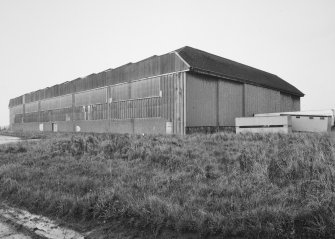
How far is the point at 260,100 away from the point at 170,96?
10.1 m

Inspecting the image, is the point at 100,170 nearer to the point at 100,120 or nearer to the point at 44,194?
the point at 44,194

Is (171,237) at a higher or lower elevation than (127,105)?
lower

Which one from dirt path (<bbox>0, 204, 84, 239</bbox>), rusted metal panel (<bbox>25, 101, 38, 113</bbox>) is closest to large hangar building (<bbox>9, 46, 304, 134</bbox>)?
rusted metal panel (<bbox>25, 101, 38, 113</bbox>)

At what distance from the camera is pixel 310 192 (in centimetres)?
404

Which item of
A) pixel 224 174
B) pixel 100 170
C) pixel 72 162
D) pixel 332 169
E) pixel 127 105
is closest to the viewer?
pixel 332 169

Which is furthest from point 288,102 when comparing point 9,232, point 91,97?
point 9,232

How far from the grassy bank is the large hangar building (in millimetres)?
9520

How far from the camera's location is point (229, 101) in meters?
19.5

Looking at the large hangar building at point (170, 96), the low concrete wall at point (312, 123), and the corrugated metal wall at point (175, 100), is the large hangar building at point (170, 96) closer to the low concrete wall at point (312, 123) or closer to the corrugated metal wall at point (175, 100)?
the corrugated metal wall at point (175, 100)

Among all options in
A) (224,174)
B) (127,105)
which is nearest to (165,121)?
(127,105)

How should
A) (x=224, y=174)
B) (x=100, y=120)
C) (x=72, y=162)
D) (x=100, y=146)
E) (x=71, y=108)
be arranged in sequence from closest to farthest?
1. (x=224, y=174)
2. (x=72, y=162)
3. (x=100, y=146)
4. (x=100, y=120)
5. (x=71, y=108)

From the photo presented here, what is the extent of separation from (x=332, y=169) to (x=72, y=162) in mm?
6483

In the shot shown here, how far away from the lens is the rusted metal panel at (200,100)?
16703 millimetres

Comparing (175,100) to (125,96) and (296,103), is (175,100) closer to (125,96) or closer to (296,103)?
(125,96)
